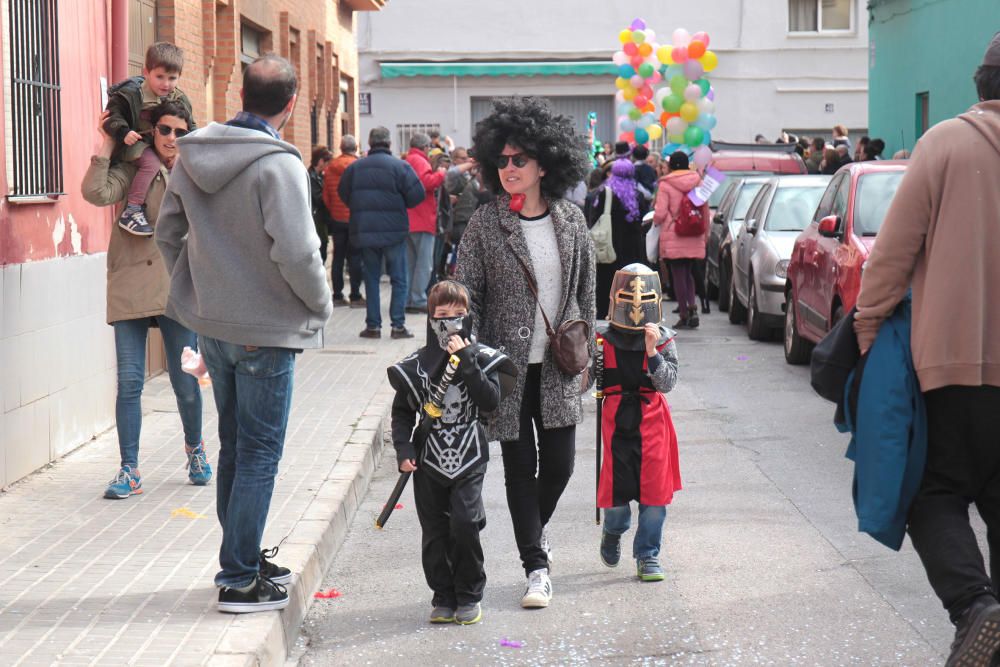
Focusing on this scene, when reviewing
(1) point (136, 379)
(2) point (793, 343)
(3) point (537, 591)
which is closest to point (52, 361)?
(1) point (136, 379)

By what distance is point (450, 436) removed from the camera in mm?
5191

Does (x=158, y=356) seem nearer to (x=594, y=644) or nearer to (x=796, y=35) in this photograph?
(x=594, y=644)

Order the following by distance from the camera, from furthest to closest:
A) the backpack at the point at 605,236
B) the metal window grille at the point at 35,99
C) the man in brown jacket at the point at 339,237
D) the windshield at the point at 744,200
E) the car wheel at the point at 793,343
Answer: the windshield at the point at 744,200 → the man in brown jacket at the point at 339,237 → the backpack at the point at 605,236 → the car wheel at the point at 793,343 → the metal window grille at the point at 35,99

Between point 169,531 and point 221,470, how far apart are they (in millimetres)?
1081

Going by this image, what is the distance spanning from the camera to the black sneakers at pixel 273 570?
17.0 ft

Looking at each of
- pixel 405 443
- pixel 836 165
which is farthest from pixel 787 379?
pixel 836 165

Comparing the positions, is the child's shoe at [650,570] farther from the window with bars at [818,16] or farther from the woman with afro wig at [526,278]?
the window with bars at [818,16]

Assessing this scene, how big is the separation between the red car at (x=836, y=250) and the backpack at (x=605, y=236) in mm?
1851

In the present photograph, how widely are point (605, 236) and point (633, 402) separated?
27.1 ft

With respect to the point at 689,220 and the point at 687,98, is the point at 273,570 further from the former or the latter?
the point at 687,98

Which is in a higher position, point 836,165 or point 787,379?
point 836,165

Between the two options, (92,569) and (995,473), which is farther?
(92,569)

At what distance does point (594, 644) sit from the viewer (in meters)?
5.04

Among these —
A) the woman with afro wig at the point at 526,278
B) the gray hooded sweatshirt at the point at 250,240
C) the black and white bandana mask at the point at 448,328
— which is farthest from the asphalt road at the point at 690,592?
the gray hooded sweatshirt at the point at 250,240
